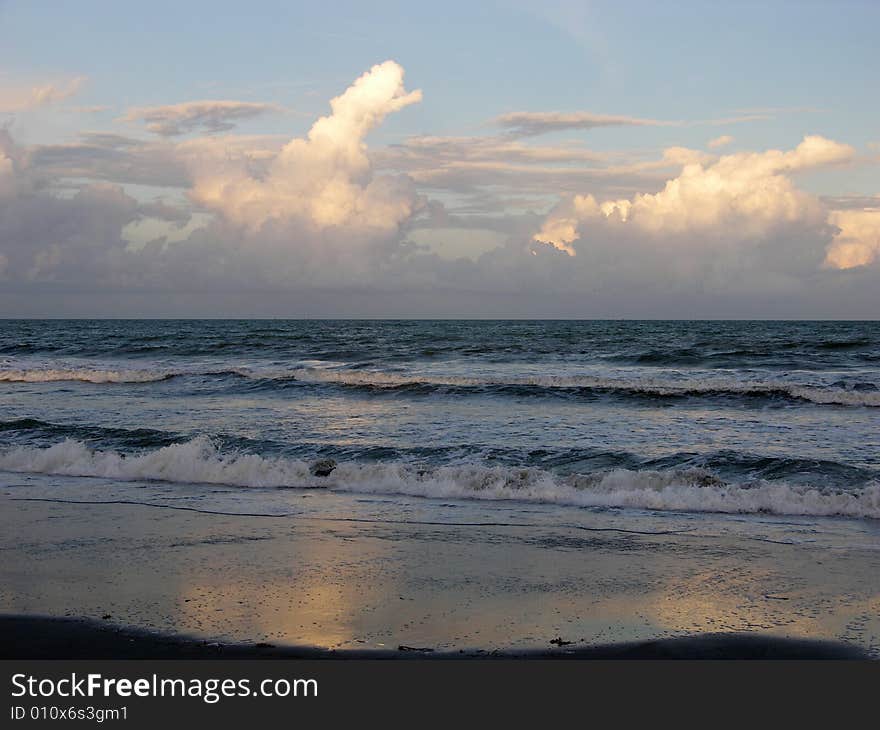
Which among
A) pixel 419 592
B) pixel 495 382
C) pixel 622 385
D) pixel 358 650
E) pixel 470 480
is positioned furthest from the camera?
pixel 495 382

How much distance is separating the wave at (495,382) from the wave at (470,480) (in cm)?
1128

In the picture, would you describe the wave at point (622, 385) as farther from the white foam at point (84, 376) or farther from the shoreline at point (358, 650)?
the shoreline at point (358, 650)

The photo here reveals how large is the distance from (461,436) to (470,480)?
15.7 ft

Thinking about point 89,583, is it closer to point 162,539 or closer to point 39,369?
point 162,539

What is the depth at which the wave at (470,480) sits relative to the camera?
11.0 metres

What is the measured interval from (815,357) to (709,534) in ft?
102

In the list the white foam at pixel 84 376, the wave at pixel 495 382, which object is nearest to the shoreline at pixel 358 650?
the wave at pixel 495 382

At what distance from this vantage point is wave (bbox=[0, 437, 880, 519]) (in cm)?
1105

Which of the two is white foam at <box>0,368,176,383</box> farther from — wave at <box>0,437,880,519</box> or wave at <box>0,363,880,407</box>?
wave at <box>0,437,880,519</box>

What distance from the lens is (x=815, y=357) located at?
3756cm

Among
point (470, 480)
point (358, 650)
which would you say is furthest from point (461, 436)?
point (358, 650)

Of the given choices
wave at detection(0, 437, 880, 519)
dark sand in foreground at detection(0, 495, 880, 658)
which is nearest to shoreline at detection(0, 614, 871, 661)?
dark sand in foreground at detection(0, 495, 880, 658)

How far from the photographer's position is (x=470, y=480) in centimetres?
1243

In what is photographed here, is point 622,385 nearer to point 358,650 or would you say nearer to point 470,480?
point 470,480
